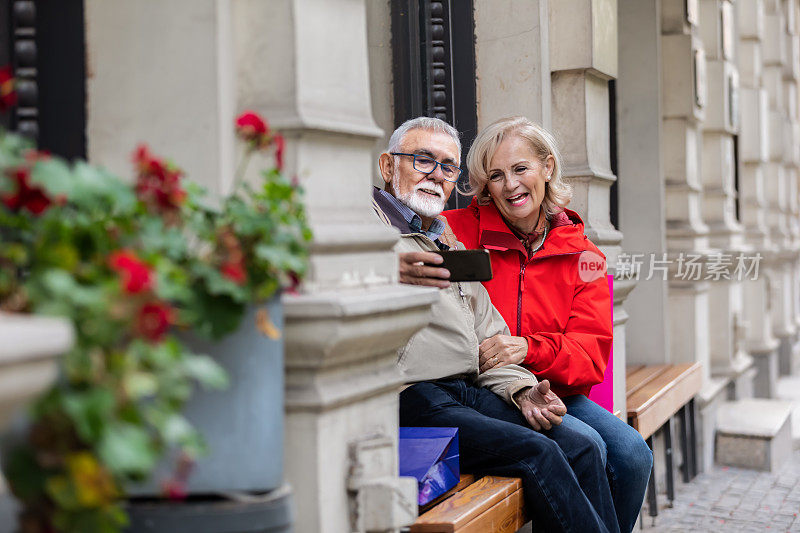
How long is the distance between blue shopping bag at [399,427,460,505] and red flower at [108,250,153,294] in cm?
182

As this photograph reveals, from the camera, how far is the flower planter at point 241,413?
1.97m

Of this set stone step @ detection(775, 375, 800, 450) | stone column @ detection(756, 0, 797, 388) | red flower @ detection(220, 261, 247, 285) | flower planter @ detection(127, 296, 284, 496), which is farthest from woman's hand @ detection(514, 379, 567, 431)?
stone column @ detection(756, 0, 797, 388)

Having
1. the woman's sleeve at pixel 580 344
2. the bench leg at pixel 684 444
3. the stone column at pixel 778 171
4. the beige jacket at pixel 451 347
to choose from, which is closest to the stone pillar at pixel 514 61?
the woman's sleeve at pixel 580 344

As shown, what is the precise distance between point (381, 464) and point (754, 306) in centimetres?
976

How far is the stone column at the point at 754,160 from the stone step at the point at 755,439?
116 inches

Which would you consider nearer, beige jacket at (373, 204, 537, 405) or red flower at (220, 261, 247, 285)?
red flower at (220, 261, 247, 285)

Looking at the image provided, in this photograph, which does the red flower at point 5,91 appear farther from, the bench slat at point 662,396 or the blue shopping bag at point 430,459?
the bench slat at point 662,396

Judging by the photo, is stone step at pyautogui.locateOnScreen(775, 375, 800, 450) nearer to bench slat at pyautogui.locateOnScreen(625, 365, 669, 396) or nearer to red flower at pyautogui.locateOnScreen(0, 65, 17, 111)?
bench slat at pyautogui.locateOnScreen(625, 365, 669, 396)

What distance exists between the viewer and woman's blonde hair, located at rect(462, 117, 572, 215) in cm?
441

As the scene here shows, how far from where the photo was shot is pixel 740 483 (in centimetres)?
741

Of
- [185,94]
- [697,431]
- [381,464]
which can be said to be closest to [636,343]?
[697,431]

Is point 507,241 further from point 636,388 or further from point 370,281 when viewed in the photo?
point 636,388

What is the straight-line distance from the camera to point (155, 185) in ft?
5.48

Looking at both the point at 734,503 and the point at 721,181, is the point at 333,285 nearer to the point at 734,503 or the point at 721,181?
the point at 734,503
